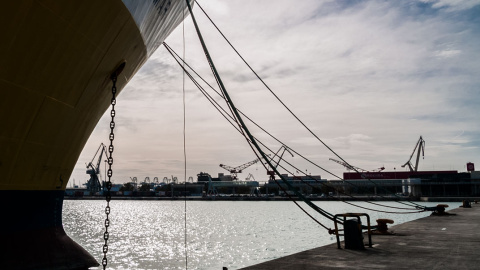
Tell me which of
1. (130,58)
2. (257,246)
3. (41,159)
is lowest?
(257,246)

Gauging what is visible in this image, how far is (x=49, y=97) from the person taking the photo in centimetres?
825

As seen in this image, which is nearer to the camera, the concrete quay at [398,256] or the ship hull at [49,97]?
the ship hull at [49,97]

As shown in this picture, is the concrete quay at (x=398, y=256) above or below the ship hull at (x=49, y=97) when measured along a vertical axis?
below

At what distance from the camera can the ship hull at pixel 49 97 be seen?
7.29 metres

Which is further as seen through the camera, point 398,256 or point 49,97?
point 398,256

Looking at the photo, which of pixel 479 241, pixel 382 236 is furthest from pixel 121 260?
pixel 479 241

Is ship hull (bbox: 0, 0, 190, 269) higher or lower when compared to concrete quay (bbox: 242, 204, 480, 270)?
higher

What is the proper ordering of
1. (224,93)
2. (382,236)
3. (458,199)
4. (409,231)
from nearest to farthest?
(224,93), (382,236), (409,231), (458,199)

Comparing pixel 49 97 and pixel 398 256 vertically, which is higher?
pixel 49 97

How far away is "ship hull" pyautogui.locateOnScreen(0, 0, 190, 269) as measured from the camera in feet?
23.9

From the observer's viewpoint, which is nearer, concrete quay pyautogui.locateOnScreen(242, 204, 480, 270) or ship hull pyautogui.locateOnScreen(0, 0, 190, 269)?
ship hull pyautogui.locateOnScreen(0, 0, 190, 269)

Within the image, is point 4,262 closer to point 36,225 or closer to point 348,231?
point 36,225

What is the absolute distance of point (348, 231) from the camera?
13078mm

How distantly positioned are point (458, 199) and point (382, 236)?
92.0 m
